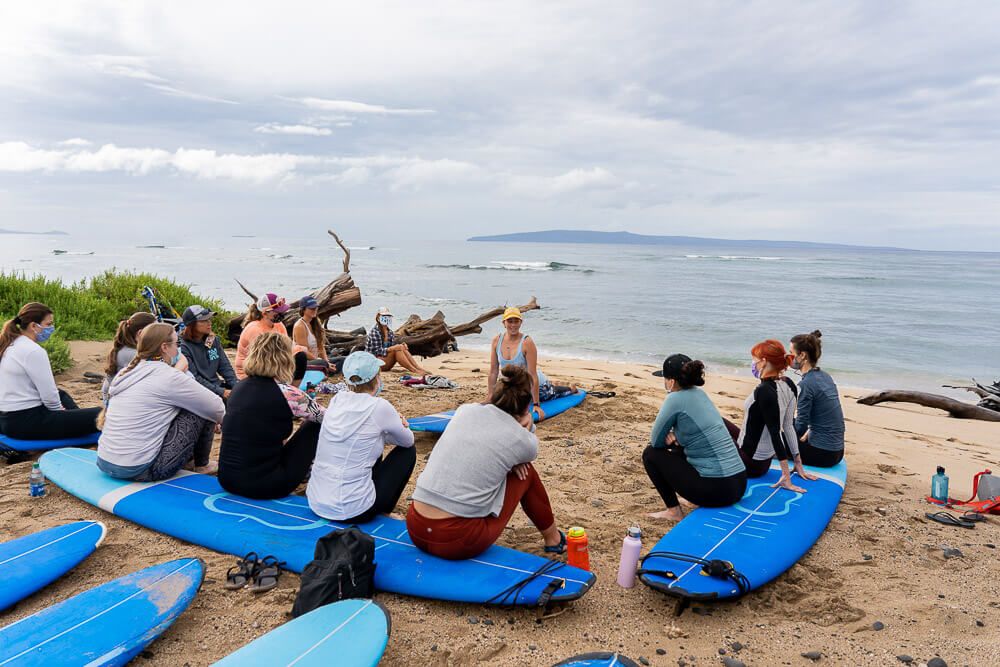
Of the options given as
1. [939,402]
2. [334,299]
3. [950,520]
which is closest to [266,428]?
[950,520]

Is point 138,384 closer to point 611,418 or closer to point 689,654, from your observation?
point 689,654

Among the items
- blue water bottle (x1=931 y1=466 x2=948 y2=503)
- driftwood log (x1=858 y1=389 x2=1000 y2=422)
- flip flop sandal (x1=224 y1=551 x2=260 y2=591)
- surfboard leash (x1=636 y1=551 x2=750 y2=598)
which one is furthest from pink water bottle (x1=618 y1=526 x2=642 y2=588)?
driftwood log (x1=858 y1=389 x2=1000 y2=422)

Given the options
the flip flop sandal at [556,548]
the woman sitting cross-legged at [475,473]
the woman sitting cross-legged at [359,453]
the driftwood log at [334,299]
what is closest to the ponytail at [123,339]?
the woman sitting cross-legged at [359,453]

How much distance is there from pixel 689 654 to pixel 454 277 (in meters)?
39.6

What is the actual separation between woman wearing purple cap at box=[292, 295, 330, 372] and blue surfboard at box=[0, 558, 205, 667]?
5048mm

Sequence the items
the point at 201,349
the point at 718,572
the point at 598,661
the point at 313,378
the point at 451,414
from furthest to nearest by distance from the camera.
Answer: the point at 313,378 → the point at 451,414 → the point at 201,349 → the point at 718,572 → the point at 598,661

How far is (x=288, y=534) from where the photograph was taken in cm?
407

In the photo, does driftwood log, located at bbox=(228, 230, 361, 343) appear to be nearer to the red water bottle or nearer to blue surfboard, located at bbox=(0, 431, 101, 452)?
blue surfboard, located at bbox=(0, 431, 101, 452)

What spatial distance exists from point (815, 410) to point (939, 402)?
214 inches

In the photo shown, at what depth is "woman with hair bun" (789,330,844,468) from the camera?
17.6 feet

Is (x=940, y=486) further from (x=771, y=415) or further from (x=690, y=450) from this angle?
(x=690, y=450)

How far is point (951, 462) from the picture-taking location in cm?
664

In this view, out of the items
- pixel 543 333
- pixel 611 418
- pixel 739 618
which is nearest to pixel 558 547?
pixel 739 618

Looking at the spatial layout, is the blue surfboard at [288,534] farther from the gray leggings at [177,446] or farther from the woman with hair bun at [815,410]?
the woman with hair bun at [815,410]
